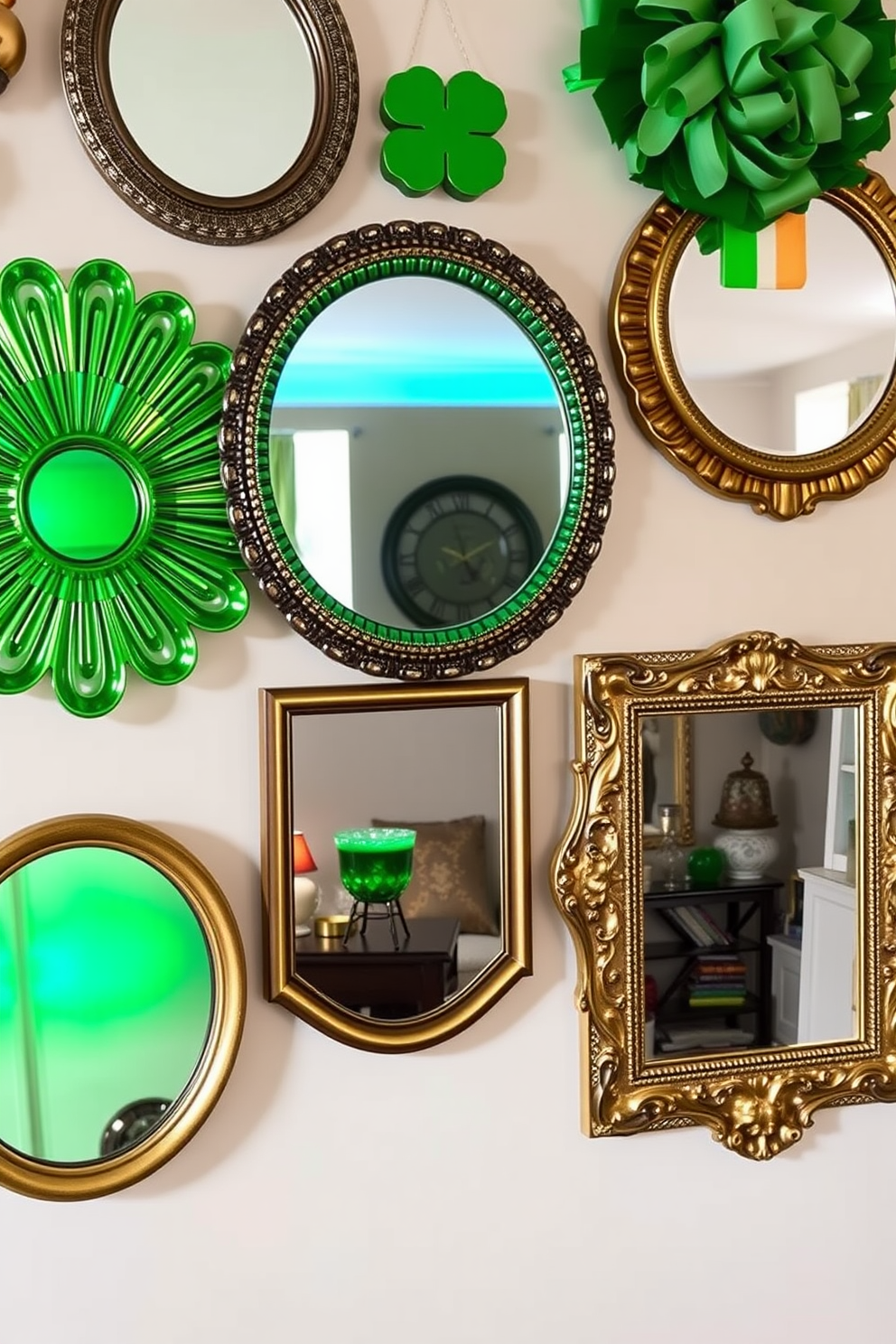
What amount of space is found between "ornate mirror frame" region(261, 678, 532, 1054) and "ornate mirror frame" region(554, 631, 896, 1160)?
5 centimetres

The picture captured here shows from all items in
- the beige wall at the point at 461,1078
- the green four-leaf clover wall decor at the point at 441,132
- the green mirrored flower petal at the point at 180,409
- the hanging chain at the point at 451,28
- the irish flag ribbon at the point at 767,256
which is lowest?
the beige wall at the point at 461,1078

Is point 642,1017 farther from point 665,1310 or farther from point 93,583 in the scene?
point 93,583

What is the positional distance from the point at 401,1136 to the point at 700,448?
743 mm

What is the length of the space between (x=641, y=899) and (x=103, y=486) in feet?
2.14

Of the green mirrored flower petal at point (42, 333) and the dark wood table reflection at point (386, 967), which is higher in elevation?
the green mirrored flower petal at point (42, 333)

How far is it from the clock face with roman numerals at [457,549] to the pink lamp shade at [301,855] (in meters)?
0.23

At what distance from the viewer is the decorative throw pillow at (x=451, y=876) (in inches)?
48.8

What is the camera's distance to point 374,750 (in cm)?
122

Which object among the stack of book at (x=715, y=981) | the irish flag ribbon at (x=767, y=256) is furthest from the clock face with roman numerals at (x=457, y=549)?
the stack of book at (x=715, y=981)

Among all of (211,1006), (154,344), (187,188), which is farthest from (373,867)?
(187,188)

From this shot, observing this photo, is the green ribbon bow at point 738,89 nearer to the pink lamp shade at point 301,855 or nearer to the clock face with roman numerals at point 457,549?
the clock face with roman numerals at point 457,549

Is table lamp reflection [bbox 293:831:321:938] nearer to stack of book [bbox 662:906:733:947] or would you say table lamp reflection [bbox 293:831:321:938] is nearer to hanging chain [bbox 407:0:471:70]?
stack of book [bbox 662:906:733:947]

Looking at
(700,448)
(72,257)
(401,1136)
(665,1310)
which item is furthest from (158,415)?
(665,1310)

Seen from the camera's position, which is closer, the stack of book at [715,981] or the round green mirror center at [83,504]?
the round green mirror center at [83,504]
